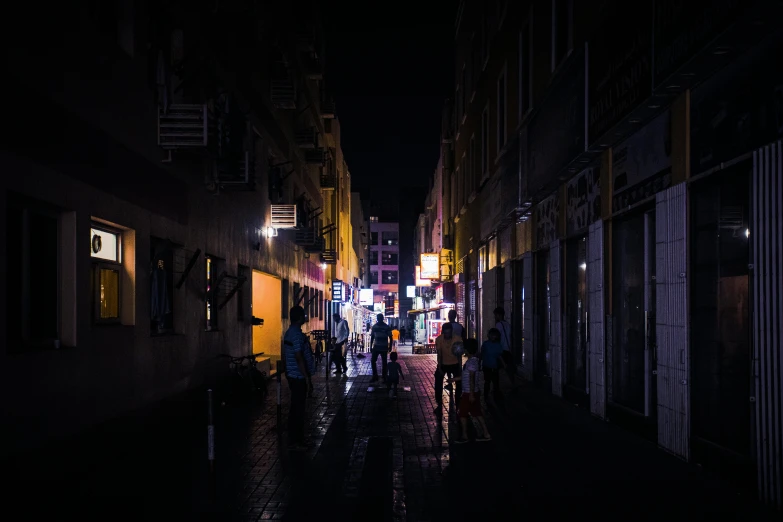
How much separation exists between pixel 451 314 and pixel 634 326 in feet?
18.4

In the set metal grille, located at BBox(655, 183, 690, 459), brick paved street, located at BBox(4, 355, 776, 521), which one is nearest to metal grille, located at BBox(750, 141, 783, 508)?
brick paved street, located at BBox(4, 355, 776, 521)

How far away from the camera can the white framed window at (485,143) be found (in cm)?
2802

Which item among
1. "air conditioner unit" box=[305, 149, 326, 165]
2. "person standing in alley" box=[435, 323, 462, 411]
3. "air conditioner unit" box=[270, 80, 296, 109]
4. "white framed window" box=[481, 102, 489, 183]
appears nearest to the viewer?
"person standing in alley" box=[435, 323, 462, 411]

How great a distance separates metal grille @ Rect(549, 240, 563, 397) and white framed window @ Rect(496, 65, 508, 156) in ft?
24.3

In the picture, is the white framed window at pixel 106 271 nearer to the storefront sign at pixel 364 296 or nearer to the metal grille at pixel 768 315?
the metal grille at pixel 768 315

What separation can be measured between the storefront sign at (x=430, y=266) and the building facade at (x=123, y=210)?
2667 centimetres

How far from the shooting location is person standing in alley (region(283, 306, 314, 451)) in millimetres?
10789

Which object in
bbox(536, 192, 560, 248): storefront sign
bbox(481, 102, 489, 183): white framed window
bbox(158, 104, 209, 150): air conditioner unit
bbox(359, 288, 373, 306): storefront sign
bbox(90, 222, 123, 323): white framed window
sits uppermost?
bbox(481, 102, 489, 183): white framed window

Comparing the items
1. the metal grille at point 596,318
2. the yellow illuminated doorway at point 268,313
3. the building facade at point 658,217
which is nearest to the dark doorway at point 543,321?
the building facade at point 658,217

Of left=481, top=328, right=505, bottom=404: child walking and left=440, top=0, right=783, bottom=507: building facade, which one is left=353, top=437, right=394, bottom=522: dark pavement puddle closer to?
left=440, top=0, right=783, bottom=507: building facade

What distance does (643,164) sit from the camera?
11016mm

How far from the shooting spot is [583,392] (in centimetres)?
1459

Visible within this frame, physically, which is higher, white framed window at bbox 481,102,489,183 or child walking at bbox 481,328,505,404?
white framed window at bbox 481,102,489,183

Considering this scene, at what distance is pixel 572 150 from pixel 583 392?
15.7 feet
